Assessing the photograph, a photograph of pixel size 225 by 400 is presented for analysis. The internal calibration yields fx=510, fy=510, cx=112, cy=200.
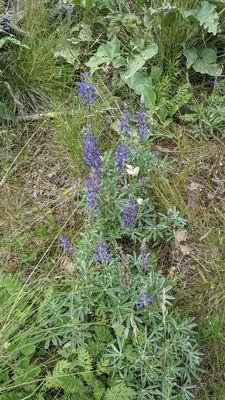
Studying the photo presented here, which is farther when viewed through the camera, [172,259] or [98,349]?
[172,259]

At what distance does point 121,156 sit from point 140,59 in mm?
843

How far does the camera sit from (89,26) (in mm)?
2924

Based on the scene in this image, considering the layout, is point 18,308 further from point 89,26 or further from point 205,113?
point 89,26

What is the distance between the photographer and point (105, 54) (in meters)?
2.79

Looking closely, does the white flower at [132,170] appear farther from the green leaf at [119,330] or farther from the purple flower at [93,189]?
the green leaf at [119,330]

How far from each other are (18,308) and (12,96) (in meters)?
1.32

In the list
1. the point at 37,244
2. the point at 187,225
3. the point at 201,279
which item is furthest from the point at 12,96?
the point at 201,279

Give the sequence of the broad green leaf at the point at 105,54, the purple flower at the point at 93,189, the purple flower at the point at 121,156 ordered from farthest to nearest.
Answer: the broad green leaf at the point at 105,54, the purple flower at the point at 121,156, the purple flower at the point at 93,189

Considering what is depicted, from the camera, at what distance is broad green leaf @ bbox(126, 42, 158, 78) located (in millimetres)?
2664

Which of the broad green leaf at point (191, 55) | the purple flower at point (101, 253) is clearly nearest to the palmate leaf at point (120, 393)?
the purple flower at point (101, 253)

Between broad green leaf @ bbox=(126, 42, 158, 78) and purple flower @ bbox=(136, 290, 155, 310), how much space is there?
131 centimetres

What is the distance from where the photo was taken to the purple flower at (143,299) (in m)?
1.77

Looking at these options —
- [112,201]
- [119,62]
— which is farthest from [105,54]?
[112,201]

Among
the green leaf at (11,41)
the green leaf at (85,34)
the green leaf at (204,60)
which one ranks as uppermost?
the green leaf at (11,41)
